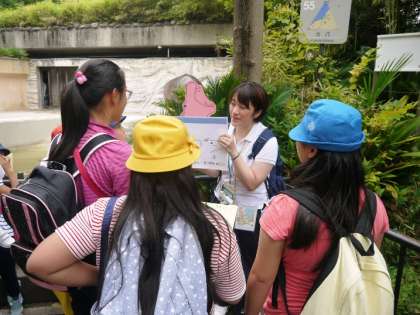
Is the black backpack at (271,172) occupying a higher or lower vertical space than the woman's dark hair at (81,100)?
lower

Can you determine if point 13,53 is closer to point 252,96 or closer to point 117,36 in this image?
point 117,36

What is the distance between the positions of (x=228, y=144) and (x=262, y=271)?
0.90m

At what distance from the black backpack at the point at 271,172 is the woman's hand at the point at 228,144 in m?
0.14

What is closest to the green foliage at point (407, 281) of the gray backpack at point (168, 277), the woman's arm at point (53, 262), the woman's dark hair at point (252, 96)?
the woman's dark hair at point (252, 96)

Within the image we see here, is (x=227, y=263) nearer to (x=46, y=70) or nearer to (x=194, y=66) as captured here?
(x=194, y=66)

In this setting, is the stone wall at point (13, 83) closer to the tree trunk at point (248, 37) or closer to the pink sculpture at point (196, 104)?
the tree trunk at point (248, 37)

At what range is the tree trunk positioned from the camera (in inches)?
125

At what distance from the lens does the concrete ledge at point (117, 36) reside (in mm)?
11858

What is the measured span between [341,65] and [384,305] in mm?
5403

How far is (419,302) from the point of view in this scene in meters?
2.50

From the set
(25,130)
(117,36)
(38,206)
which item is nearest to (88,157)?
(38,206)

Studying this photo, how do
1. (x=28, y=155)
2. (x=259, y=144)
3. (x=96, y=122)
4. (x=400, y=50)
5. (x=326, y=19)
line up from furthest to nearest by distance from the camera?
(x=28, y=155), (x=326, y=19), (x=400, y=50), (x=259, y=144), (x=96, y=122)

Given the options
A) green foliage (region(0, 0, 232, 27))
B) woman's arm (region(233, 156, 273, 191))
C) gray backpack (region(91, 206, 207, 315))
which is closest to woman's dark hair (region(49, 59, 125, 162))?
gray backpack (region(91, 206, 207, 315))

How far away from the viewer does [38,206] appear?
4.10 ft
